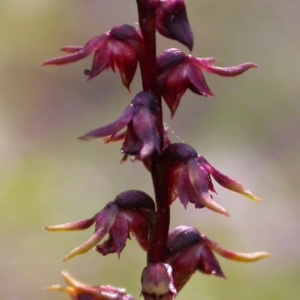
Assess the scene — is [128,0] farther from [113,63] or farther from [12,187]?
[113,63]

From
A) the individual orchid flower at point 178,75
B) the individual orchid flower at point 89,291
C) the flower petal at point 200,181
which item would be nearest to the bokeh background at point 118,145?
the individual orchid flower at point 89,291

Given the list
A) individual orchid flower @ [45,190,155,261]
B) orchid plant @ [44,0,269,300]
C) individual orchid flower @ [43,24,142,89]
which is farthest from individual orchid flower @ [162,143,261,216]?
individual orchid flower @ [43,24,142,89]

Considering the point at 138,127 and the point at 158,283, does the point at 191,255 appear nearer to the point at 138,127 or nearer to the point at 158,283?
the point at 158,283

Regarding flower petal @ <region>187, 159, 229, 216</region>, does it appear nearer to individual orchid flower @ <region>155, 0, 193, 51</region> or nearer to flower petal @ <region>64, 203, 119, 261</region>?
flower petal @ <region>64, 203, 119, 261</region>

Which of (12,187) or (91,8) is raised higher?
(91,8)

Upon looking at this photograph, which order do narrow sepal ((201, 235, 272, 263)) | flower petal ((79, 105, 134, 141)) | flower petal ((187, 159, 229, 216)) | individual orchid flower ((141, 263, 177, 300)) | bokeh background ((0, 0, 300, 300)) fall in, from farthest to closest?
bokeh background ((0, 0, 300, 300))
narrow sepal ((201, 235, 272, 263))
individual orchid flower ((141, 263, 177, 300))
flower petal ((187, 159, 229, 216))
flower petal ((79, 105, 134, 141))

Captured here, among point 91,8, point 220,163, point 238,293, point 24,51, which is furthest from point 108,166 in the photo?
point 91,8
